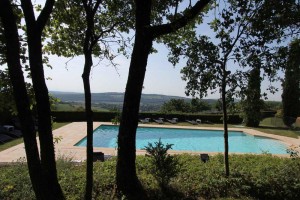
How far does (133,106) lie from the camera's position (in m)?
7.12

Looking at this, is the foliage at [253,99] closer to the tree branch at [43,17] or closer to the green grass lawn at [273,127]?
the tree branch at [43,17]

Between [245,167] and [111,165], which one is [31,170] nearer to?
[111,165]

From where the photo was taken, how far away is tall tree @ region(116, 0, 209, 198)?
681cm

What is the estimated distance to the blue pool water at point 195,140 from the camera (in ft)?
65.6

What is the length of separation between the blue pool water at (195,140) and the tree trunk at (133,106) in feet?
38.0

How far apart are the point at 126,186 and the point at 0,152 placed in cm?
950

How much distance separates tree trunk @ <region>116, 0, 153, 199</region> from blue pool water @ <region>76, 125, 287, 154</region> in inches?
455

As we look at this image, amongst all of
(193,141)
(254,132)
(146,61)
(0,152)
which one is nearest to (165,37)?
(146,61)

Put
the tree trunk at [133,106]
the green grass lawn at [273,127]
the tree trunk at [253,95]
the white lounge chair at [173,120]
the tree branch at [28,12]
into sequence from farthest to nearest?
the white lounge chair at [173,120] → the green grass lawn at [273,127] → the tree trunk at [253,95] → the tree trunk at [133,106] → the tree branch at [28,12]

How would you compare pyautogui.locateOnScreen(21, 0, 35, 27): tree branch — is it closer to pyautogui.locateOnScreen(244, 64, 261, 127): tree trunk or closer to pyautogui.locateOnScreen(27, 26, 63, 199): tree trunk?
pyautogui.locateOnScreen(27, 26, 63, 199): tree trunk

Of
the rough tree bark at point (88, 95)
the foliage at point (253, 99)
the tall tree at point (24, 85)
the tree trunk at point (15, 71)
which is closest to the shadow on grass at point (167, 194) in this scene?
the rough tree bark at point (88, 95)

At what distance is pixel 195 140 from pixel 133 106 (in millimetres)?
16419

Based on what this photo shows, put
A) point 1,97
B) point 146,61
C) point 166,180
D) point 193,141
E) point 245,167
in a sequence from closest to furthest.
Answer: point 1,97, point 146,61, point 166,180, point 245,167, point 193,141

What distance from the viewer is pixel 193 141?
22.6 m
